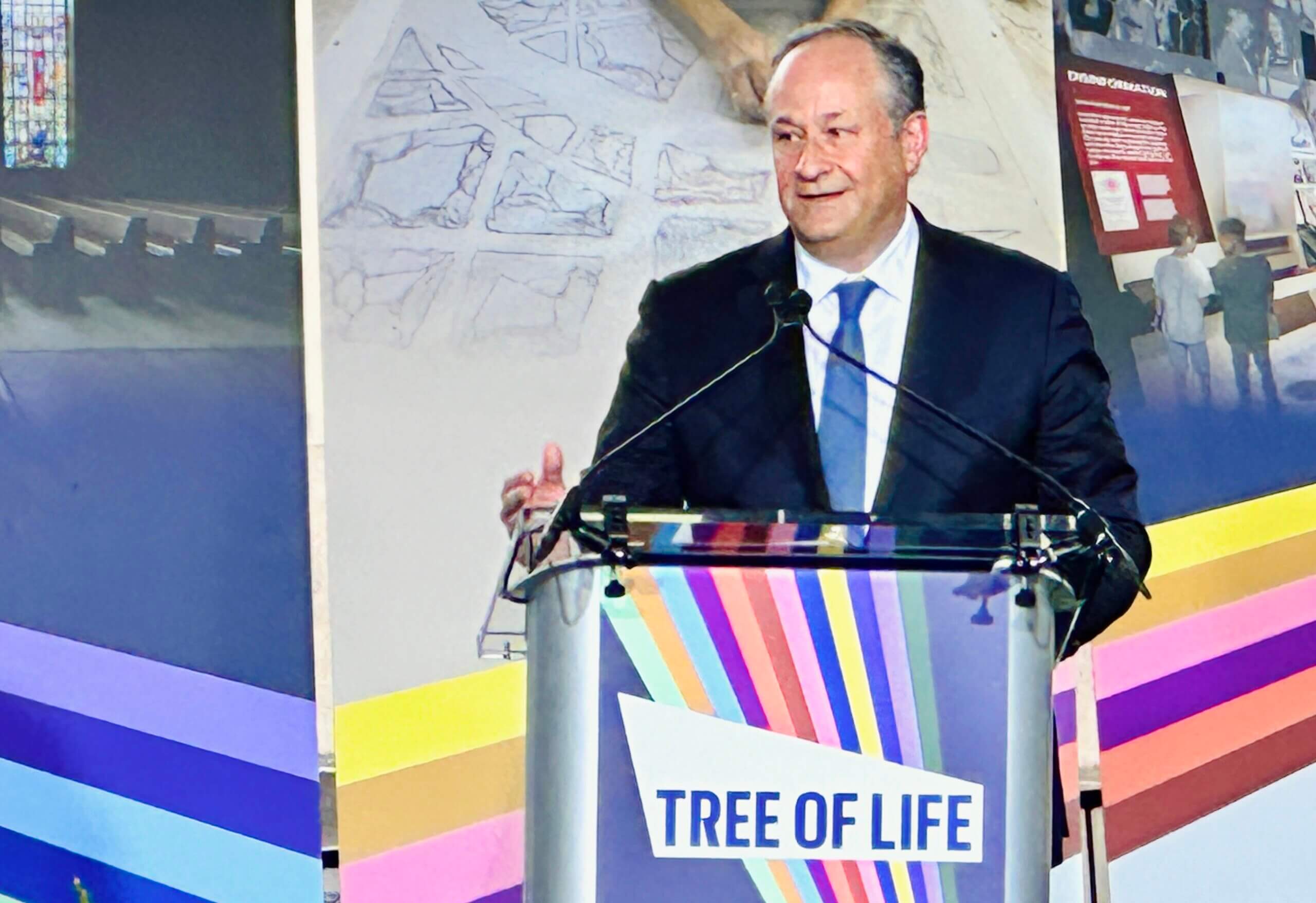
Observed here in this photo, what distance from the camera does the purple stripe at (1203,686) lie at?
2.69m

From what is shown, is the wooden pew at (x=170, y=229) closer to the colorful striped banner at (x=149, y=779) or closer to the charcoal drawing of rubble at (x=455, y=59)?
the charcoal drawing of rubble at (x=455, y=59)

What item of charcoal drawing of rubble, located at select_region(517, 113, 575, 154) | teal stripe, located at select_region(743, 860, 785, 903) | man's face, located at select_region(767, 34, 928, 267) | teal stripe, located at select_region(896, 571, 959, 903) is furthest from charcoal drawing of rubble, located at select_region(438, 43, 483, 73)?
teal stripe, located at select_region(743, 860, 785, 903)

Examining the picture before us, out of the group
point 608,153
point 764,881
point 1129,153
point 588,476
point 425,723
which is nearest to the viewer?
point 764,881

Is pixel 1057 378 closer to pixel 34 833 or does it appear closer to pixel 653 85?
pixel 653 85

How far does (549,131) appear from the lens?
8.04 ft

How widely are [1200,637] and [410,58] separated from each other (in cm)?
172

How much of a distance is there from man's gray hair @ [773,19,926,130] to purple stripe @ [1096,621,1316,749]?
1.08m

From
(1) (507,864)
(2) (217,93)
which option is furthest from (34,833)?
(2) (217,93)

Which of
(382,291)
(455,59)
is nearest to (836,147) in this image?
(455,59)

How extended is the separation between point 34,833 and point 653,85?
5.09 feet

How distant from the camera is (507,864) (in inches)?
94.8

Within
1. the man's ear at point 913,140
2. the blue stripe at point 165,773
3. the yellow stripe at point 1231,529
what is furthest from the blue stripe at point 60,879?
the yellow stripe at point 1231,529

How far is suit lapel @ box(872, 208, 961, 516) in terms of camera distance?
2.38m

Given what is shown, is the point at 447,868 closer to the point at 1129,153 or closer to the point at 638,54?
the point at 638,54
